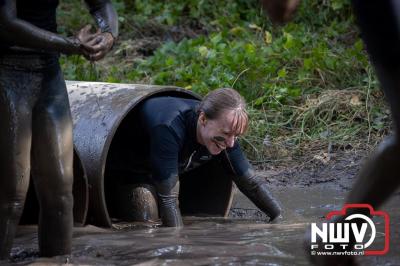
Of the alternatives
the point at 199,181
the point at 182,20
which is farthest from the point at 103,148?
the point at 182,20

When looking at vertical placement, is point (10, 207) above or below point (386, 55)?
below

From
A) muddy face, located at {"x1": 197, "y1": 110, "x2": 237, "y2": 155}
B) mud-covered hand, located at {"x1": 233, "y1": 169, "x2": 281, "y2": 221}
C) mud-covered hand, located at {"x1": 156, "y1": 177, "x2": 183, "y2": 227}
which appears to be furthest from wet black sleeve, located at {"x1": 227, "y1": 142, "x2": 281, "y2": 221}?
mud-covered hand, located at {"x1": 156, "y1": 177, "x2": 183, "y2": 227}

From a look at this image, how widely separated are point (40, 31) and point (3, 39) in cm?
21

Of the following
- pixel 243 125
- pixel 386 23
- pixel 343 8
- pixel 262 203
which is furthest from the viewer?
pixel 343 8

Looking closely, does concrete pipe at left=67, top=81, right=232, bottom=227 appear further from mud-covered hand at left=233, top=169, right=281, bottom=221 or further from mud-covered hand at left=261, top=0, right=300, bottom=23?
mud-covered hand at left=261, top=0, right=300, bottom=23

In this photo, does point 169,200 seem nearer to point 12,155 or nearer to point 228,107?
point 228,107

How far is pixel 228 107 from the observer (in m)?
5.65

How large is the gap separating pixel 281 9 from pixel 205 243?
7.76ft

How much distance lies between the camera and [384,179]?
286cm

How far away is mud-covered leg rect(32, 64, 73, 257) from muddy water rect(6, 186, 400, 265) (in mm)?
122

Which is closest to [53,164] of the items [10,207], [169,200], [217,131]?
[10,207]

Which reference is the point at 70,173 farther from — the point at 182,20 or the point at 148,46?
the point at 182,20

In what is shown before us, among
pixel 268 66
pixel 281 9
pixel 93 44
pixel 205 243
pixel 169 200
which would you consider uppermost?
pixel 268 66

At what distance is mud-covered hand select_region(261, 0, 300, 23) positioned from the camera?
288 centimetres
